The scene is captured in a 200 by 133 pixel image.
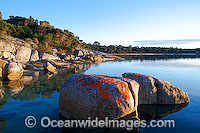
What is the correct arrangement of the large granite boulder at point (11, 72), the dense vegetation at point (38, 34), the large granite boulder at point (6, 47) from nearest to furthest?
the large granite boulder at point (11, 72) → the large granite boulder at point (6, 47) → the dense vegetation at point (38, 34)

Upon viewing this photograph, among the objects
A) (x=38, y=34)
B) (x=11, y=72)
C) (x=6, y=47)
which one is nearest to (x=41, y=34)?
(x=38, y=34)

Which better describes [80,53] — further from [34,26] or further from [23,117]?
[23,117]

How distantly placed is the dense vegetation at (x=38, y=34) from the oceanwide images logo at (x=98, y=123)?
37.0 m

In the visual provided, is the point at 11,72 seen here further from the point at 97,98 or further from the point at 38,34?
the point at 38,34

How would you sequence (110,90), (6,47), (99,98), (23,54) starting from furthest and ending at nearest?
(23,54) → (6,47) → (110,90) → (99,98)

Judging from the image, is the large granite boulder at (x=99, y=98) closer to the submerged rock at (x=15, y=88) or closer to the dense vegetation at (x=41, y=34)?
the submerged rock at (x=15, y=88)

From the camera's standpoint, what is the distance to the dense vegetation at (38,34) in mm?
43716

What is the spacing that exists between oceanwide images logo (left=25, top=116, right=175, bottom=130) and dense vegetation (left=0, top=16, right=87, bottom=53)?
121ft

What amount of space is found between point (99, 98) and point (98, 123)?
3.45ft

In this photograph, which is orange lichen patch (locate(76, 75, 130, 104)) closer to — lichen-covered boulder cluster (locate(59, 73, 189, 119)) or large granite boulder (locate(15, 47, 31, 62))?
lichen-covered boulder cluster (locate(59, 73, 189, 119))

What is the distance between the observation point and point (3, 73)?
45.4 ft

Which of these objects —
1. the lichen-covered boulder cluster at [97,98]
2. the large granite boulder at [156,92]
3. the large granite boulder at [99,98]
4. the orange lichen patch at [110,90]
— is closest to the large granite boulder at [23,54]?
the lichen-covered boulder cluster at [97,98]

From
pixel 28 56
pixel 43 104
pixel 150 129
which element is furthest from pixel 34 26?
pixel 150 129

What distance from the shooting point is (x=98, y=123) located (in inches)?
203
